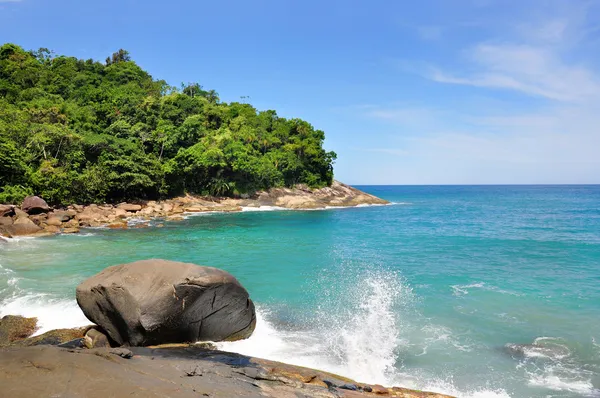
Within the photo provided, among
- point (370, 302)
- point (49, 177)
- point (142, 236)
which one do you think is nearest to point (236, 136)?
A: point (49, 177)

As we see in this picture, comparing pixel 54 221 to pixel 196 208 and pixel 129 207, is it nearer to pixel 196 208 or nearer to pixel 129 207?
pixel 129 207

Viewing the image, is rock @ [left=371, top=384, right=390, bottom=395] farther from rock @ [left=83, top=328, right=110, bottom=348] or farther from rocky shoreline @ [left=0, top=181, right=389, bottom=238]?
rocky shoreline @ [left=0, top=181, right=389, bottom=238]

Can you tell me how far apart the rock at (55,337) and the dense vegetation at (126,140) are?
2913cm

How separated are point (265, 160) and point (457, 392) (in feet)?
188

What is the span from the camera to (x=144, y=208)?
45.5m

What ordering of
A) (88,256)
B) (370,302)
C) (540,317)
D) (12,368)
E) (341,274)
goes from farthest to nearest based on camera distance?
(88,256) < (341,274) < (370,302) < (540,317) < (12,368)

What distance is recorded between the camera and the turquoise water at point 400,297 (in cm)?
1023

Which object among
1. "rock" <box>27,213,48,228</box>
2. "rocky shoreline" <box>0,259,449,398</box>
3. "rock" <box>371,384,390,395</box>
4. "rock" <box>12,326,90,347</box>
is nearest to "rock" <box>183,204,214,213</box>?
"rock" <box>27,213,48,228</box>

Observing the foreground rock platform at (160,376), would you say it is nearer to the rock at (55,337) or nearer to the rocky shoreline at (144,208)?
the rock at (55,337)

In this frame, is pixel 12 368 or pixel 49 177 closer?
pixel 12 368

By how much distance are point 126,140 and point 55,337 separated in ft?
145

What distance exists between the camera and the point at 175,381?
6.48m

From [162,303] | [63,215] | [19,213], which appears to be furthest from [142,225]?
[162,303]

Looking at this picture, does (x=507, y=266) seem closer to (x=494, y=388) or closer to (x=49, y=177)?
(x=494, y=388)
